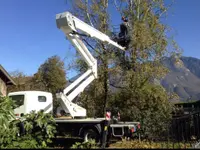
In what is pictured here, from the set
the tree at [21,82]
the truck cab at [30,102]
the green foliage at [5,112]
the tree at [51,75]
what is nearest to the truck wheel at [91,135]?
the truck cab at [30,102]

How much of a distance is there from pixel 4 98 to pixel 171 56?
45.5 feet

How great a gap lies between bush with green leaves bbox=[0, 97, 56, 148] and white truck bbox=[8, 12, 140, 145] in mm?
1314

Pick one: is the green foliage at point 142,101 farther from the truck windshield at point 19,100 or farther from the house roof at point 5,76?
the house roof at point 5,76

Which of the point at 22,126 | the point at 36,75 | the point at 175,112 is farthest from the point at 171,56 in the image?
the point at 36,75

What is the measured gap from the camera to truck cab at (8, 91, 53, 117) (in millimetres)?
13203

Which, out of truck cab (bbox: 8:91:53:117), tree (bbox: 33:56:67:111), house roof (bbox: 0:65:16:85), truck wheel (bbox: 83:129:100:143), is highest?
tree (bbox: 33:56:67:111)

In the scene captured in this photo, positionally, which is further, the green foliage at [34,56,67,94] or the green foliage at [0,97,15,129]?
the green foliage at [34,56,67,94]

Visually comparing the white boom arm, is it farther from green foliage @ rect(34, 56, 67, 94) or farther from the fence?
green foliage @ rect(34, 56, 67, 94)

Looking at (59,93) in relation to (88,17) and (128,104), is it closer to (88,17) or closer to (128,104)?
(128,104)

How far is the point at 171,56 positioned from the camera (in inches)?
821

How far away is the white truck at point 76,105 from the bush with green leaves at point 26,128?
1.31m

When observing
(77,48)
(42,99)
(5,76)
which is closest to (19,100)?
(42,99)

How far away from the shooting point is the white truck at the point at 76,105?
Result: 11188mm

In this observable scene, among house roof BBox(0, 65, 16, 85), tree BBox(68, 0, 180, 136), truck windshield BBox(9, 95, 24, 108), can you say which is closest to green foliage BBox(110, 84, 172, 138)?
tree BBox(68, 0, 180, 136)
